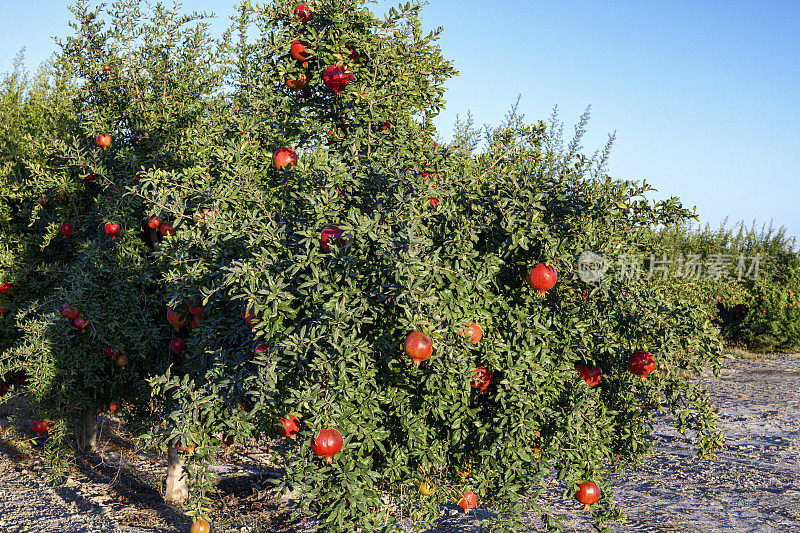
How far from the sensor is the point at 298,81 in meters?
4.22

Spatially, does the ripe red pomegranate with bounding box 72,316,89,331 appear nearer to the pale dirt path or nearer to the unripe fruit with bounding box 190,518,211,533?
the pale dirt path

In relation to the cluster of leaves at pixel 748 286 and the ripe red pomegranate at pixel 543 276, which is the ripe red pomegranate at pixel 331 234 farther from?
the cluster of leaves at pixel 748 286

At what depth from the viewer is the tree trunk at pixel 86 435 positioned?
816 centimetres

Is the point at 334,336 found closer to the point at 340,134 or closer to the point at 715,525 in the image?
the point at 340,134

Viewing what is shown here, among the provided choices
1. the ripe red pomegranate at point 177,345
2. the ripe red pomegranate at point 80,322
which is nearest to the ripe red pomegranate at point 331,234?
the ripe red pomegranate at point 177,345

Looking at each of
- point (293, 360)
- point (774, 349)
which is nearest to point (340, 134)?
point (293, 360)

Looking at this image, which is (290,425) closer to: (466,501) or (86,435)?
(466,501)

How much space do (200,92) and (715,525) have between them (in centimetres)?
781

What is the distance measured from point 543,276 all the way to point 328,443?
1447 mm

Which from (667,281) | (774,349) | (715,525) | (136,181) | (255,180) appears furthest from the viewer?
(774,349)

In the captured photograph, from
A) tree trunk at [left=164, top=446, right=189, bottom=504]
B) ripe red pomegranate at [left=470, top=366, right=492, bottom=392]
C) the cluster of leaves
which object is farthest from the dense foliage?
the cluster of leaves

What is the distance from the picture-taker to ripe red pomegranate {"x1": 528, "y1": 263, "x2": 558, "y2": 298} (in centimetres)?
310

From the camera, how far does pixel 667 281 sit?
1342 cm

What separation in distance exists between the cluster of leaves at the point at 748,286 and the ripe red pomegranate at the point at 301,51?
1596cm
